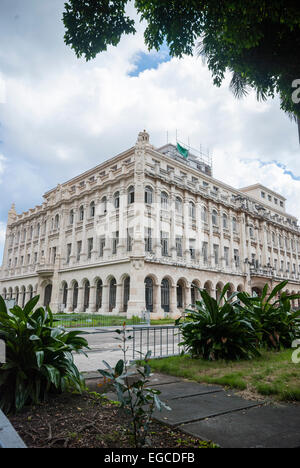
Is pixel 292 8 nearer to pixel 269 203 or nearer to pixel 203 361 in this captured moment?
pixel 203 361

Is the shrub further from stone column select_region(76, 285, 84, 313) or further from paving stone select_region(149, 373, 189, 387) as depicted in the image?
stone column select_region(76, 285, 84, 313)

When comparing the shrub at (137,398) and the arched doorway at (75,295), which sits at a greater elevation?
the arched doorway at (75,295)

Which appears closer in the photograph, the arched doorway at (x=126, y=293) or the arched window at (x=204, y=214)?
the arched doorway at (x=126, y=293)

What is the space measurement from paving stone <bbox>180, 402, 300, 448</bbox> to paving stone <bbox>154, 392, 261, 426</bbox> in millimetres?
120

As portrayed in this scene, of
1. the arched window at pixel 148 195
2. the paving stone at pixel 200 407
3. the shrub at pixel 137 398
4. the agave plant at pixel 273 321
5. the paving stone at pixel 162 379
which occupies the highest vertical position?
the arched window at pixel 148 195

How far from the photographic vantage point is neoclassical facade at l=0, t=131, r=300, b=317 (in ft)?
90.6

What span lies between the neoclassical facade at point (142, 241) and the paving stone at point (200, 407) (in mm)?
21275

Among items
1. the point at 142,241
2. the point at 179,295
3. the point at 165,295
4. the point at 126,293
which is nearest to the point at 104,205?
the point at 142,241

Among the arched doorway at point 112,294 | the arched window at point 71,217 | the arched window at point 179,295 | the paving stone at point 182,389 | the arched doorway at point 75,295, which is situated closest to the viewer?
the paving stone at point 182,389

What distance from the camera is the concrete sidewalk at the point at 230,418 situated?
8.39 ft

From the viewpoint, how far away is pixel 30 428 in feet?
9.12

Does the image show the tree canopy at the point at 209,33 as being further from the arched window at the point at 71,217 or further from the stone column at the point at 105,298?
the arched window at the point at 71,217

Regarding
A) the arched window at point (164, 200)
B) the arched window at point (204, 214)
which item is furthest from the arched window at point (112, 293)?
the arched window at point (204, 214)
